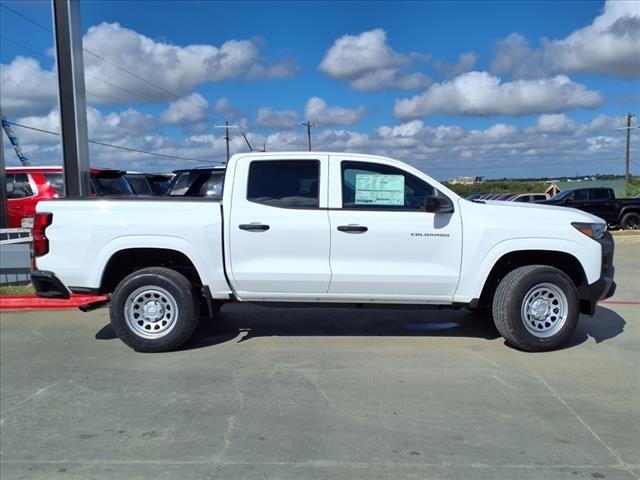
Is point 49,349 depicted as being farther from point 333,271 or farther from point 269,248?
point 333,271

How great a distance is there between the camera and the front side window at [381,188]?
5605 mm

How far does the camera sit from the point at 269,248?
556cm

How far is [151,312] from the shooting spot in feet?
18.6

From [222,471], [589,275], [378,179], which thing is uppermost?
[378,179]

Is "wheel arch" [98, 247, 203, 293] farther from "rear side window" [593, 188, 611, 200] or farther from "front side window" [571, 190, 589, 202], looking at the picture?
"rear side window" [593, 188, 611, 200]

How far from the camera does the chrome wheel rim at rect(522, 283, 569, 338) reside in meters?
5.54

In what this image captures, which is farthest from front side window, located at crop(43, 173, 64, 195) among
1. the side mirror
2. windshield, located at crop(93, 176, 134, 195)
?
the side mirror

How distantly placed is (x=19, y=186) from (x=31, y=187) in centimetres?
31

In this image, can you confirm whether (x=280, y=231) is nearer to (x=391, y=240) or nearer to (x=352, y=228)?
(x=352, y=228)

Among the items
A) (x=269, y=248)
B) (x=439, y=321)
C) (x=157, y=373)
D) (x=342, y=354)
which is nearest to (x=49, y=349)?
(x=157, y=373)

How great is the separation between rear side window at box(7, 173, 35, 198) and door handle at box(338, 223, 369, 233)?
9.42 meters

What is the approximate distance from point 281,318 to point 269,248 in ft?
5.99

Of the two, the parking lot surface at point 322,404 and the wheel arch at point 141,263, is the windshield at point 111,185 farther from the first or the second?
the wheel arch at point 141,263

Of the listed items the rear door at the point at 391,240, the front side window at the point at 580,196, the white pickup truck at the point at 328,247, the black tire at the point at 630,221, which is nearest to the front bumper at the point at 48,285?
the white pickup truck at the point at 328,247
